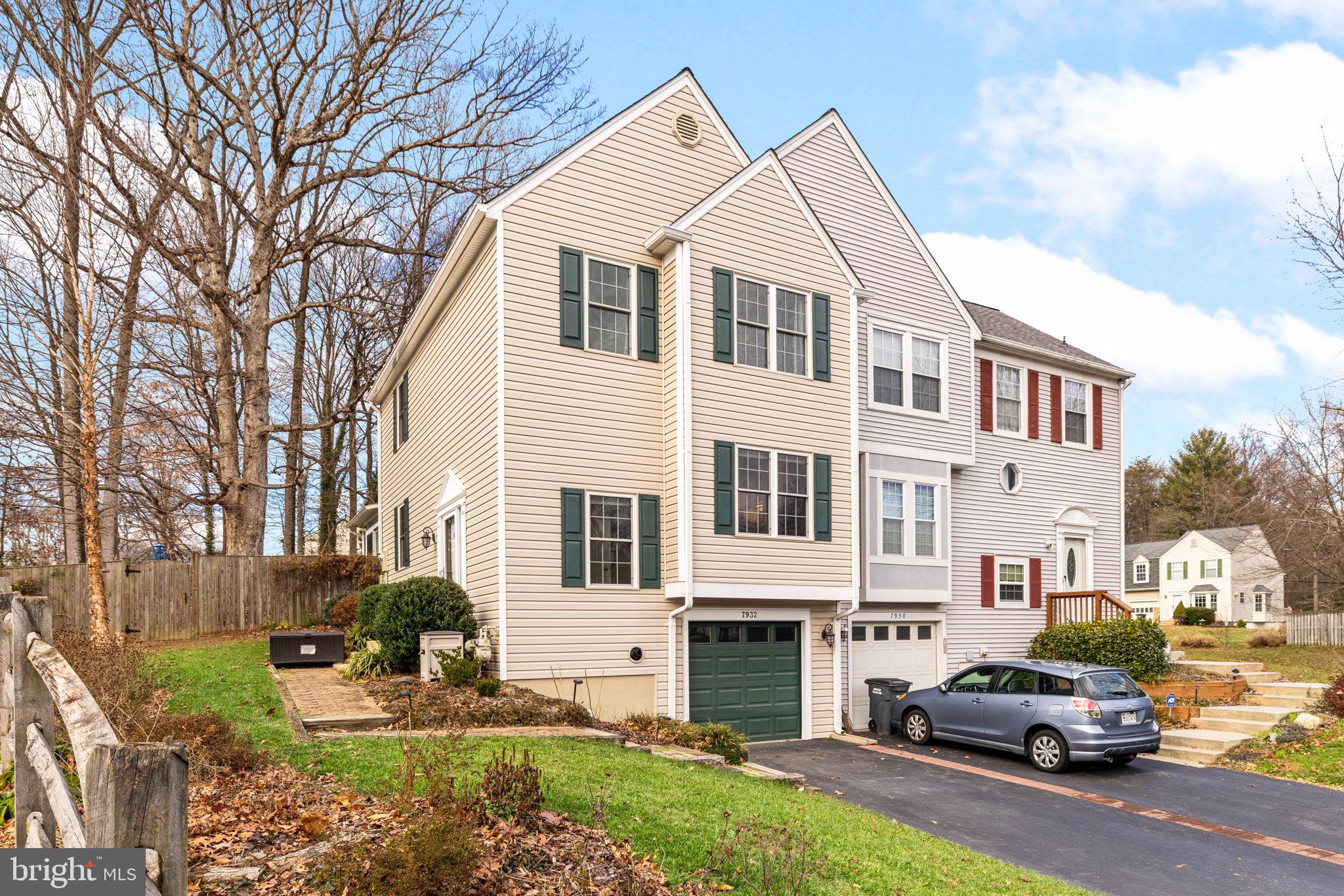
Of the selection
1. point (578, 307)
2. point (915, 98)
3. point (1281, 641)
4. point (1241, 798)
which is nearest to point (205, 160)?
point (578, 307)

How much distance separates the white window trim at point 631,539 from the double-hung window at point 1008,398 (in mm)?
10790

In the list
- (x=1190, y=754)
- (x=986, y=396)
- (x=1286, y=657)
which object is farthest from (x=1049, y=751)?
(x=1286, y=657)

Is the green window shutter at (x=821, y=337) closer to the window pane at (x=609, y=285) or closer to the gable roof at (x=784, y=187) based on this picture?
the gable roof at (x=784, y=187)

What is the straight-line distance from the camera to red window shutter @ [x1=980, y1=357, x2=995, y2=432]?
854 inches

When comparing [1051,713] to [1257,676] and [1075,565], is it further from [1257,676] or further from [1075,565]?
[1075,565]

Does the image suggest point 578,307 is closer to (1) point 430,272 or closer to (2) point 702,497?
(2) point 702,497

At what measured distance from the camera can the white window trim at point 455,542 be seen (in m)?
16.4

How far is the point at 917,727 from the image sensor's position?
54.4 ft

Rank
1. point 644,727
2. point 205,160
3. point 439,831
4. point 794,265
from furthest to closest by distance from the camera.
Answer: point 205,160 → point 794,265 → point 644,727 → point 439,831

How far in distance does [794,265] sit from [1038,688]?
843 cm

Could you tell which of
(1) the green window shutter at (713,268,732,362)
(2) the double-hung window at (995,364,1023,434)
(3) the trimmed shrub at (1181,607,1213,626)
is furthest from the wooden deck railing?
(3) the trimmed shrub at (1181,607,1213,626)

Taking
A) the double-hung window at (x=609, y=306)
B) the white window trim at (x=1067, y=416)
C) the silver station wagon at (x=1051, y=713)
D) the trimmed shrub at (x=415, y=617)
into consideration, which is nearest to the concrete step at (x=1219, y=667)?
the white window trim at (x=1067, y=416)

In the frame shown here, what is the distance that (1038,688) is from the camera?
579 inches

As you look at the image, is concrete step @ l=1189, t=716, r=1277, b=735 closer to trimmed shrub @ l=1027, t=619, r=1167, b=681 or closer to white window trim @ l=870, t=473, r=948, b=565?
trimmed shrub @ l=1027, t=619, r=1167, b=681
